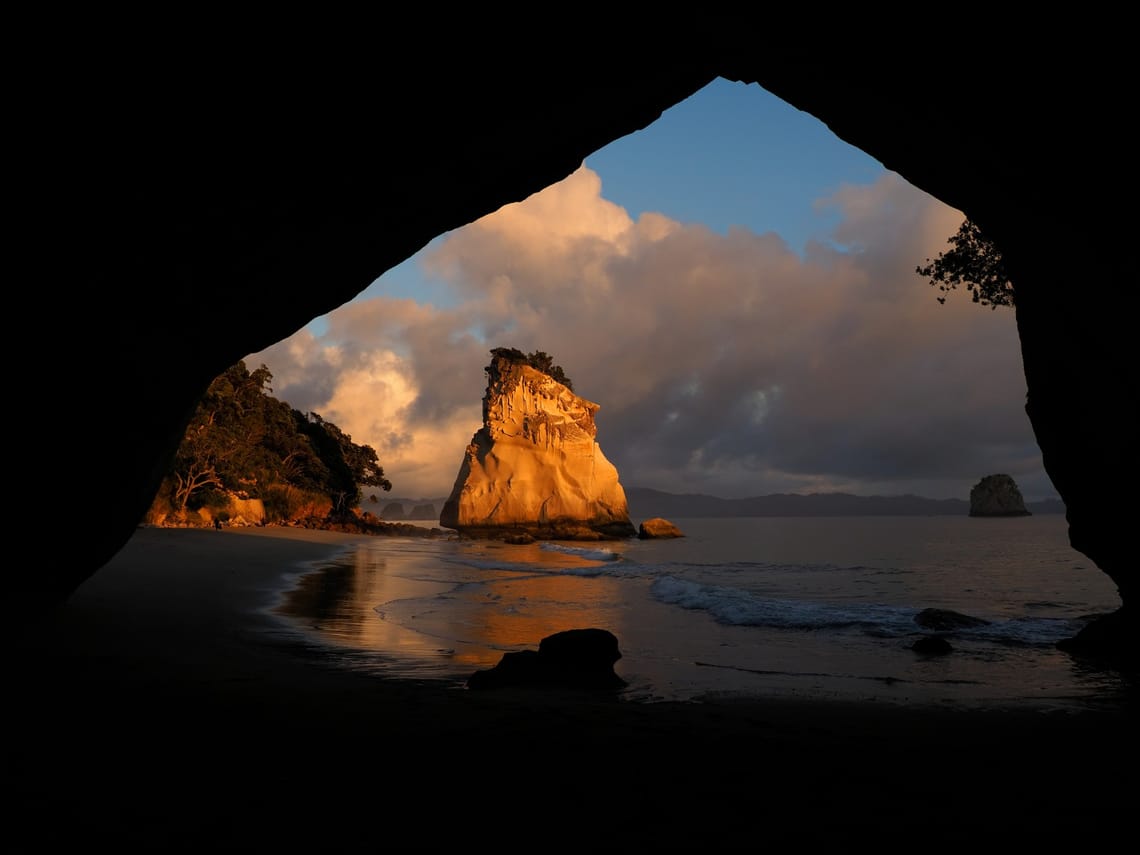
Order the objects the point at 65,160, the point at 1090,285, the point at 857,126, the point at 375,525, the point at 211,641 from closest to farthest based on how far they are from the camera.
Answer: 1. the point at 65,160
2. the point at 1090,285
3. the point at 857,126
4. the point at 211,641
5. the point at 375,525

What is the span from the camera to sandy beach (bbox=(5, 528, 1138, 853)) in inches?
126

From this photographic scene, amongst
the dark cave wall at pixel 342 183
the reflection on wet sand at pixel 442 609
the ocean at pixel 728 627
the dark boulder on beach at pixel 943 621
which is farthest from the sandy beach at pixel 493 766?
the dark boulder on beach at pixel 943 621

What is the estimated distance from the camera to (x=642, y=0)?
16.7 feet

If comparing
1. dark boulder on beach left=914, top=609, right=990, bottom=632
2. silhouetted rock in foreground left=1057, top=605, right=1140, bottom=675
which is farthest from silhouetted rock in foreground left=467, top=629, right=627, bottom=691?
dark boulder on beach left=914, top=609, right=990, bottom=632

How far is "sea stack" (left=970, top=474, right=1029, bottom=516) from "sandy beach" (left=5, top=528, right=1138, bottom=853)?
7837 inches

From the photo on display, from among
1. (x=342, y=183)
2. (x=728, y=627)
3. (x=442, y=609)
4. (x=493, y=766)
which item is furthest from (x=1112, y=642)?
(x=342, y=183)

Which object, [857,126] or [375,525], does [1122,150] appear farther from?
[375,525]

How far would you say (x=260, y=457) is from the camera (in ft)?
170

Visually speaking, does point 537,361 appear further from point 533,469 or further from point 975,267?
point 975,267

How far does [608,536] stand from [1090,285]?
65.8 meters

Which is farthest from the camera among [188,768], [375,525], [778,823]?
[375,525]

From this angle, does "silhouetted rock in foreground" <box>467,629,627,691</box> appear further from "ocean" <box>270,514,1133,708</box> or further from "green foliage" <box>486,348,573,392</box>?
"green foliage" <box>486,348,573,392</box>

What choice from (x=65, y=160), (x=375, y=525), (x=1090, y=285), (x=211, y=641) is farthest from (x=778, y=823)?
(x=375, y=525)

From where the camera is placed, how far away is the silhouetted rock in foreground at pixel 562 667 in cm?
A: 704
